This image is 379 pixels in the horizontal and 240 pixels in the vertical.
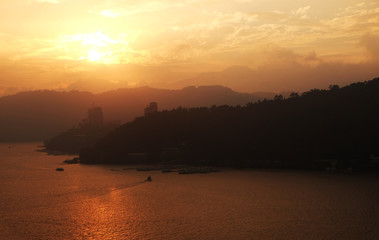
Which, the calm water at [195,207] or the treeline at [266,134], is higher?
the treeline at [266,134]

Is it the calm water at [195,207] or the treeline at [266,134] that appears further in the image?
the treeline at [266,134]

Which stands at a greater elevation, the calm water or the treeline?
the treeline

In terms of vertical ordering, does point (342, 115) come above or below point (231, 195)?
above

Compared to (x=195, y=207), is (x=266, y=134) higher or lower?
higher

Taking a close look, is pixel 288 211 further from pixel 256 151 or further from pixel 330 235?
pixel 256 151

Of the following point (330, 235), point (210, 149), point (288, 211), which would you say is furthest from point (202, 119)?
point (330, 235)
